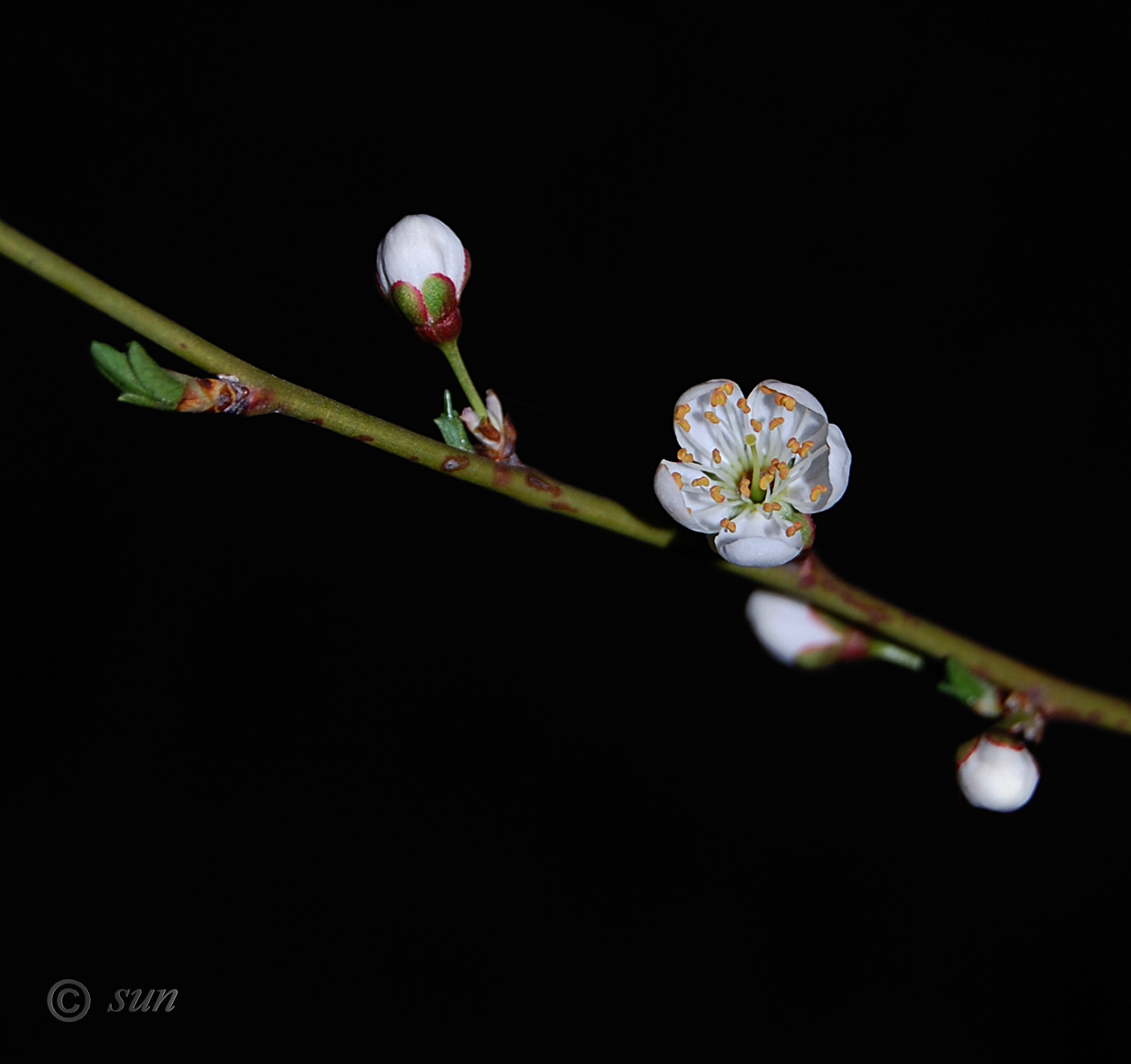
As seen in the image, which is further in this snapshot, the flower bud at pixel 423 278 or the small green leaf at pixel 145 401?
the flower bud at pixel 423 278

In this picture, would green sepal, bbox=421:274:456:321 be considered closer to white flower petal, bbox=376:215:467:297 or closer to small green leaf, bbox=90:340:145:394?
white flower petal, bbox=376:215:467:297


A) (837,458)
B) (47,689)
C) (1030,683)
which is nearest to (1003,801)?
(1030,683)

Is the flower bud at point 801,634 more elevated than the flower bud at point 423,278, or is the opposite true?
the flower bud at point 423,278

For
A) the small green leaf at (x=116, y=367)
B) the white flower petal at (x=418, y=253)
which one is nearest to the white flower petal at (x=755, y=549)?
the white flower petal at (x=418, y=253)

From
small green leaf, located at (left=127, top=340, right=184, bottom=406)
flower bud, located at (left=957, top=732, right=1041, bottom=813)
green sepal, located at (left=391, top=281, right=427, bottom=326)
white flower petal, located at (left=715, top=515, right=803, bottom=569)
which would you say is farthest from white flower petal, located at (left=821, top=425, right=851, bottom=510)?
small green leaf, located at (left=127, top=340, right=184, bottom=406)

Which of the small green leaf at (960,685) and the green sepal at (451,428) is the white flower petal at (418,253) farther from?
the small green leaf at (960,685)

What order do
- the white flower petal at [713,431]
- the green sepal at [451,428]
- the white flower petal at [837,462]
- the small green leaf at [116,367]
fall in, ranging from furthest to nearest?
the white flower petal at [713,431] < the white flower petal at [837,462] < the green sepal at [451,428] < the small green leaf at [116,367]

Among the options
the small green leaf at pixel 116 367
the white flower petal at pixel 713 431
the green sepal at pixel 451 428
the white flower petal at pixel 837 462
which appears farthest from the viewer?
the white flower petal at pixel 713 431

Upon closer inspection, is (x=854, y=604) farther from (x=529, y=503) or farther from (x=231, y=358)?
(x=231, y=358)

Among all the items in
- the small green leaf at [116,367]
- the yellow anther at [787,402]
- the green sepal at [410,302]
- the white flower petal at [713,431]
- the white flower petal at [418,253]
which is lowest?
the small green leaf at [116,367]
